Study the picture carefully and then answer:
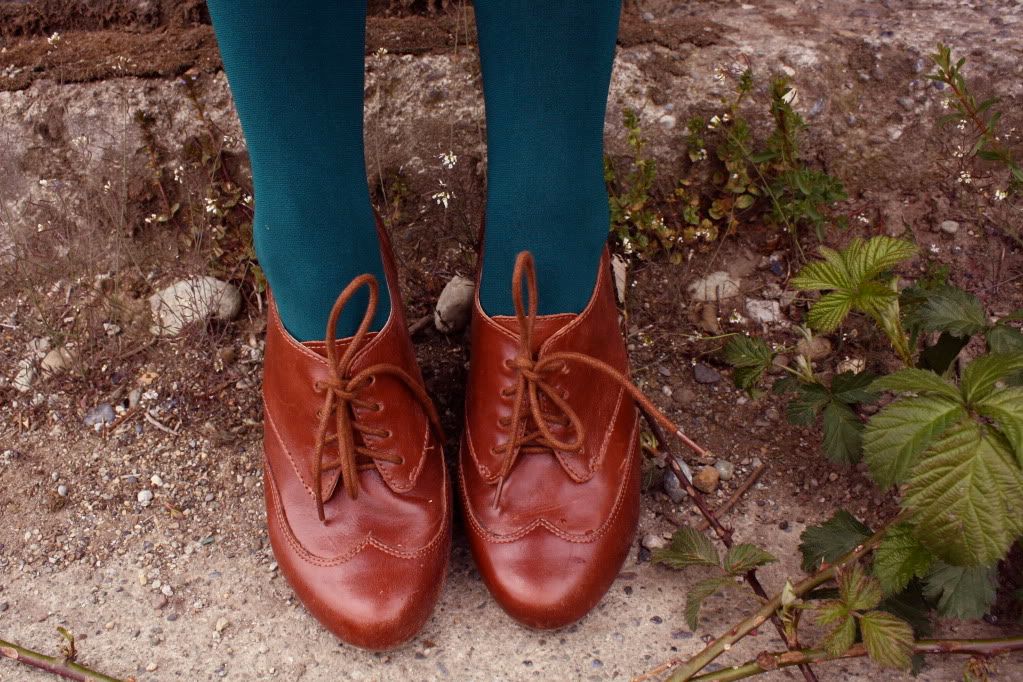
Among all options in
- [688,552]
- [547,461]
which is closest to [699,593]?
[688,552]

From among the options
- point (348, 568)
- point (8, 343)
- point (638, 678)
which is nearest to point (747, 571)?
point (638, 678)

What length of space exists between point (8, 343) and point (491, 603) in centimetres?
110

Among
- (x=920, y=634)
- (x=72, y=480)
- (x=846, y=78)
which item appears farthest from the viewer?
(x=846, y=78)

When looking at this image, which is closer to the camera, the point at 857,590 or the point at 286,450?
the point at 857,590

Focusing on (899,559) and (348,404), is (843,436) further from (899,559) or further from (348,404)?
(348,404)

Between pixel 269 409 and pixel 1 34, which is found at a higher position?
pixel 1 34

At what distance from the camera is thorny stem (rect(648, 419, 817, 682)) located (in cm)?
108

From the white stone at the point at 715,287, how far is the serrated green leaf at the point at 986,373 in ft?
2.47

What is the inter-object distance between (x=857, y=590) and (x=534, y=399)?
0.47m

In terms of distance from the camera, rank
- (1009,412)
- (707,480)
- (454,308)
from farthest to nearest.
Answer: (454,308) → (707,480) → (1009,412)

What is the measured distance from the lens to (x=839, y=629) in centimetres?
100

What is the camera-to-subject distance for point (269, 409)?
1.33 metres

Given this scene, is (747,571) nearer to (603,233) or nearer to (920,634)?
(920,634)

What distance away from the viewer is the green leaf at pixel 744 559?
45.6 inches
